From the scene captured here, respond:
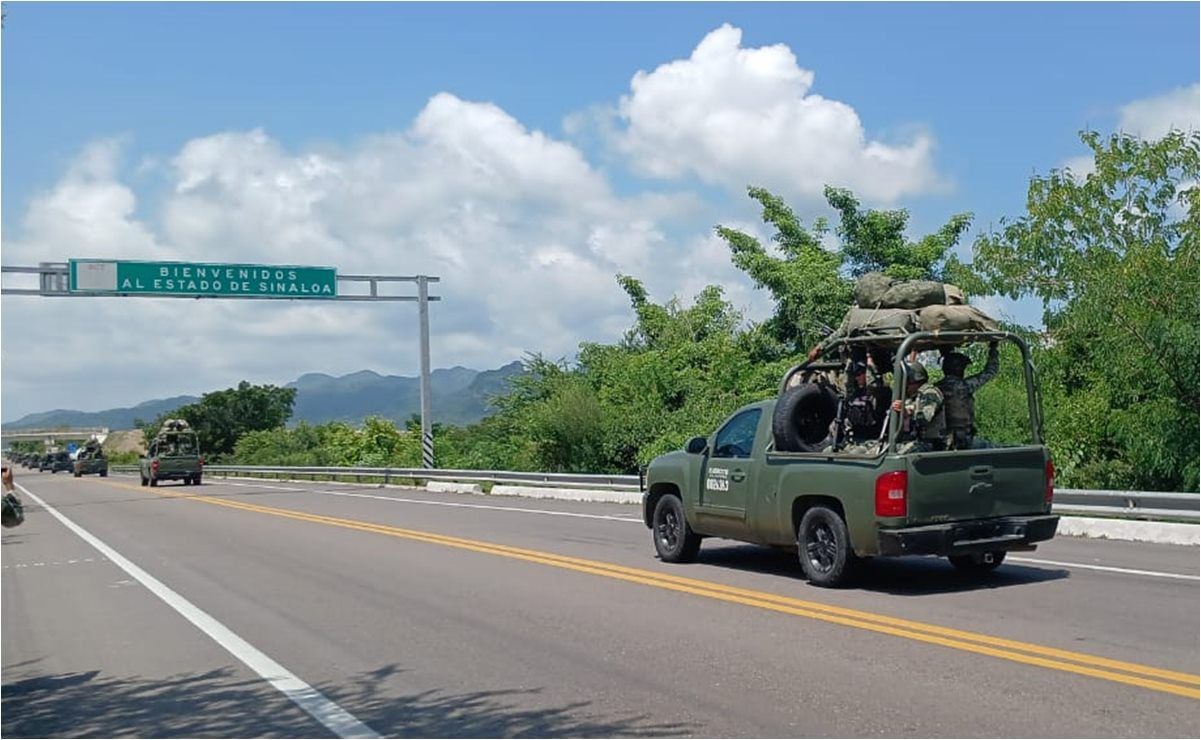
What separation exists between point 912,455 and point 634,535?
7.59 meters

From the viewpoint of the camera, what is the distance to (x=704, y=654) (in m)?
8.39

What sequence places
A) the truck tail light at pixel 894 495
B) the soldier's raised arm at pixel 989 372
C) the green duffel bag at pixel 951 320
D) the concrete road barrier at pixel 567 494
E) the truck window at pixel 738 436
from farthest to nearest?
the concrete road barrier at pixel 567 494 → the truck window at pixel 738 436 → the soldier's raised arm at pixel 989 372 → the green duffel bag at pixel 951 320 → the truck tail light at pixel 894 495

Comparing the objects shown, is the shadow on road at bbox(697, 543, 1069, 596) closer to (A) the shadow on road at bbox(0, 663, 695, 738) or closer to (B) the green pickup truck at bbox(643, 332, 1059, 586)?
(B) the green pickup truck at bbox(643, 332, 1059, 586)

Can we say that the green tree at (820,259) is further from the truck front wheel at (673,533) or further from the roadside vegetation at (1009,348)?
the truck front wheel at (673,533)

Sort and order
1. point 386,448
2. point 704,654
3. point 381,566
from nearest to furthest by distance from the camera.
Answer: point 704,654 < point 381,566 < point 386,448

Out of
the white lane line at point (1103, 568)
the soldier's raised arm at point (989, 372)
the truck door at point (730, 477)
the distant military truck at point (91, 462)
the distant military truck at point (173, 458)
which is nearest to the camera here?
the soldier's raised arm at point (989, 372)

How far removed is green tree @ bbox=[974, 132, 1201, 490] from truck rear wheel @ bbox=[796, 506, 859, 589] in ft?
31.1

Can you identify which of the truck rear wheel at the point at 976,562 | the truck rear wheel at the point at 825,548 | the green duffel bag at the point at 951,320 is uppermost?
the green duffel bag at the point at 951,320

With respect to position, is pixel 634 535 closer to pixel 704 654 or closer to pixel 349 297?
pixel 704 654

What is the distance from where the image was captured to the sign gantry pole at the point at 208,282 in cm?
3512

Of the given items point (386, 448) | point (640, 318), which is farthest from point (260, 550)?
point (386, 448)

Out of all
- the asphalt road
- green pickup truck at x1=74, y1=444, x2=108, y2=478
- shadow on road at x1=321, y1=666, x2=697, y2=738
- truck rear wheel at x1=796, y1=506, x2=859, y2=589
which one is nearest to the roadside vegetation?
the asphalt road

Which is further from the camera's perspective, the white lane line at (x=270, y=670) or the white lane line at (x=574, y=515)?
the white lane line at (x=574, y=515)

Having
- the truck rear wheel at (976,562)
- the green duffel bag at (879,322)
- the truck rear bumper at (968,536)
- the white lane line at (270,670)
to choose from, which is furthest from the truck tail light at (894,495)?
the white lane line at (270,670)
